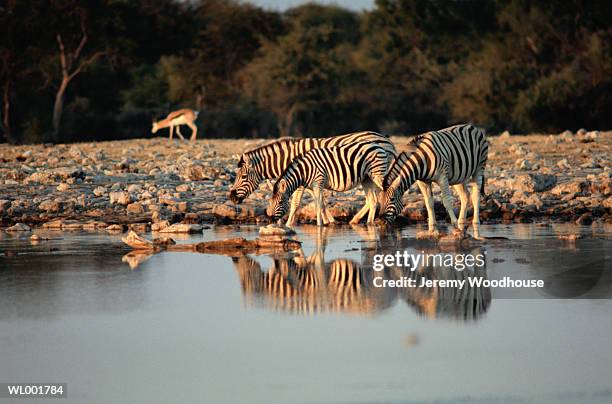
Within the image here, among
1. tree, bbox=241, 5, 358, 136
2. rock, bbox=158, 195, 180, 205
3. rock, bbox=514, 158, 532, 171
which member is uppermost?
→ tree, bbox=241, 5, 358, 136

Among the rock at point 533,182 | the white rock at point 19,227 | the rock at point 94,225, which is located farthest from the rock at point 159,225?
the rock at point 533,182

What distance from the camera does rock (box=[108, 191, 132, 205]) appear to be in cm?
1734

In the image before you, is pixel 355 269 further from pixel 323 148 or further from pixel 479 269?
pixel 323 148

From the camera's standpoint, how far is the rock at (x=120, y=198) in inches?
683

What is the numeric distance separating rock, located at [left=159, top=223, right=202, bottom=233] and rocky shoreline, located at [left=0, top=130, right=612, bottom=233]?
0.05 ft

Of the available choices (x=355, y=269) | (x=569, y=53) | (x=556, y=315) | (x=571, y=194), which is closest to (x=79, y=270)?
(x=355, y=269)

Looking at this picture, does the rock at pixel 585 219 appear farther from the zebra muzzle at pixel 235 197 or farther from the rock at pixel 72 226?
the rock at pixel 72 226

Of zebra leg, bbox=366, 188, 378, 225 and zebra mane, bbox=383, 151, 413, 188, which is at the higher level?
zebra mane, bbox=383, 151, 413, 188

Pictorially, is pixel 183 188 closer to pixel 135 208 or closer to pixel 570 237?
pixel 135 208

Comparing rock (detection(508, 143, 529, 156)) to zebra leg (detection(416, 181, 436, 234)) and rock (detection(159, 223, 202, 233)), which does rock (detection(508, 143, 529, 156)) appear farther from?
rock (detection(159, 223, 202, 233))

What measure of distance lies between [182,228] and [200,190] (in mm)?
3755

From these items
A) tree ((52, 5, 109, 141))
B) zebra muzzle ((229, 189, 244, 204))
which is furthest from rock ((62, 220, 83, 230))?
tree ((52, 5, 109, 141))

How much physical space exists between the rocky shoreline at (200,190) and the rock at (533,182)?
0.05 feet

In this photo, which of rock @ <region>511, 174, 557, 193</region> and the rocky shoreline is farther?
rock @ <region>511, 174, 557, 193</region>
